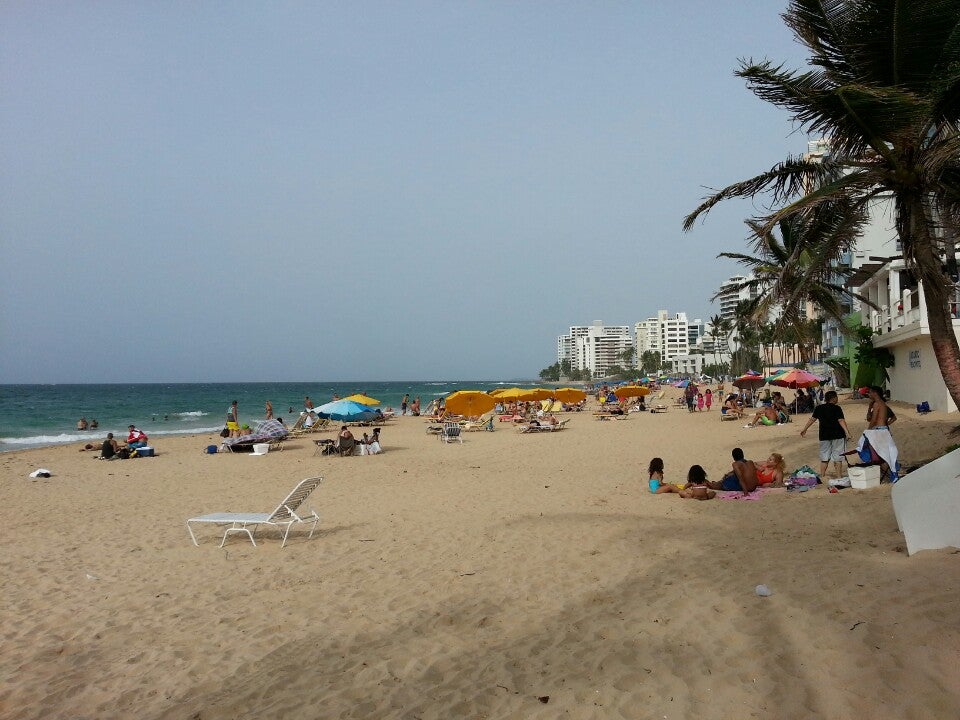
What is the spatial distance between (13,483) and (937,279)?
17.4 meters

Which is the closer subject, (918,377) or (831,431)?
(831,431)

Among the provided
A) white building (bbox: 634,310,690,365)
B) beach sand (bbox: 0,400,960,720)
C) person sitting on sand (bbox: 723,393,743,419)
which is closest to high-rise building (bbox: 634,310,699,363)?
white building (bbox: 634,310,690,365)

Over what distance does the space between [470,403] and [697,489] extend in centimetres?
1448

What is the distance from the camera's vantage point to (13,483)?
14703 mm

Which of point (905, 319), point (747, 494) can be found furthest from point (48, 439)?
point (905, 319)

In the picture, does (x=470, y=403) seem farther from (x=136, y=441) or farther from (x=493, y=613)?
(x=493, y=613)

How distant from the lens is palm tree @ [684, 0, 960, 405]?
7250mm

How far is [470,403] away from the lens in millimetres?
23578

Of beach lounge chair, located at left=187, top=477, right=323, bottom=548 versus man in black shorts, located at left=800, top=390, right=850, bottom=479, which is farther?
man in black shorts, located at left=800, top=390, right=850, bottom=479

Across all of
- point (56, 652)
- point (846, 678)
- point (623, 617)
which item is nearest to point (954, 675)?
point (846, 678)

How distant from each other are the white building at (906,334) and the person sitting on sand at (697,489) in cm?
1025

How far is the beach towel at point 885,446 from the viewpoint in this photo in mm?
8711

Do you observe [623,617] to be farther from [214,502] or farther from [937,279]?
[214,502]

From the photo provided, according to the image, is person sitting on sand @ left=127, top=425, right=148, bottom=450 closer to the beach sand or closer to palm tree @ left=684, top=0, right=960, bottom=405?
the beach sand
